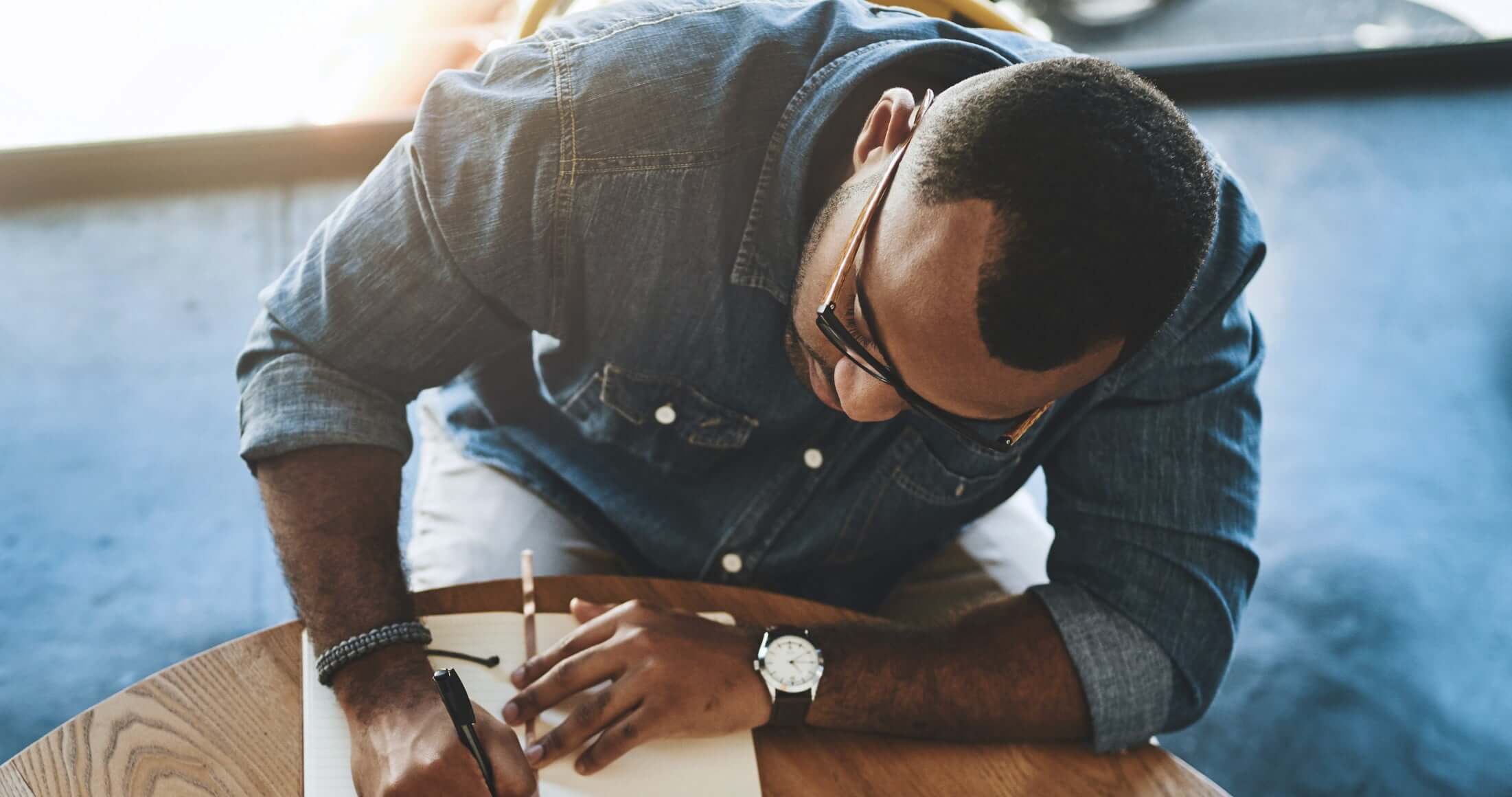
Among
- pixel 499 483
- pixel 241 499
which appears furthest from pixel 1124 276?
pixel 241 499

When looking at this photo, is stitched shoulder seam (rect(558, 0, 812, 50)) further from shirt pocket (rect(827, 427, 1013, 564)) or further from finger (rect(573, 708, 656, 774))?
finger (rect(573, 708, 656, 774))

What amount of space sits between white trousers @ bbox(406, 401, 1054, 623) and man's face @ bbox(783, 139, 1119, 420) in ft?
1.71

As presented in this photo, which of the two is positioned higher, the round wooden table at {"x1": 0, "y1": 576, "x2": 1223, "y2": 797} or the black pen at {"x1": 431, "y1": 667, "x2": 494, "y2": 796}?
the black pen at {"x1": 431, "y1": 667, "x2": 494, "y2": 796}

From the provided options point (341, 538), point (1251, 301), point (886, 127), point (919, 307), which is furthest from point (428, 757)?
point (1251, 301)

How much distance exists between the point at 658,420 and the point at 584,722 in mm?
397

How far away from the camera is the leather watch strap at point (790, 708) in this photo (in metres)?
1.15

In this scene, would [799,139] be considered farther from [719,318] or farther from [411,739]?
[411,739]

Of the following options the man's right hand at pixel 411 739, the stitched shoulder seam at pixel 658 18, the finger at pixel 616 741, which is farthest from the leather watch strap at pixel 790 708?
the stitched shoulder seam at pixel 658 18

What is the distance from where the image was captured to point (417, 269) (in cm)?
119

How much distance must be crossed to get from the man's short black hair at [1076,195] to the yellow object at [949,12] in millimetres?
579

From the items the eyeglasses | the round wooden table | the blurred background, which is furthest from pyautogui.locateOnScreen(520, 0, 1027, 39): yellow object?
the round wooden table

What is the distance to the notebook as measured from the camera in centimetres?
107

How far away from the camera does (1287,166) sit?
337 centimetres

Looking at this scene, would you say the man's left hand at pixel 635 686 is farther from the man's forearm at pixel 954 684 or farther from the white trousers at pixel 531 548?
the white trousers at pixel 531 548
